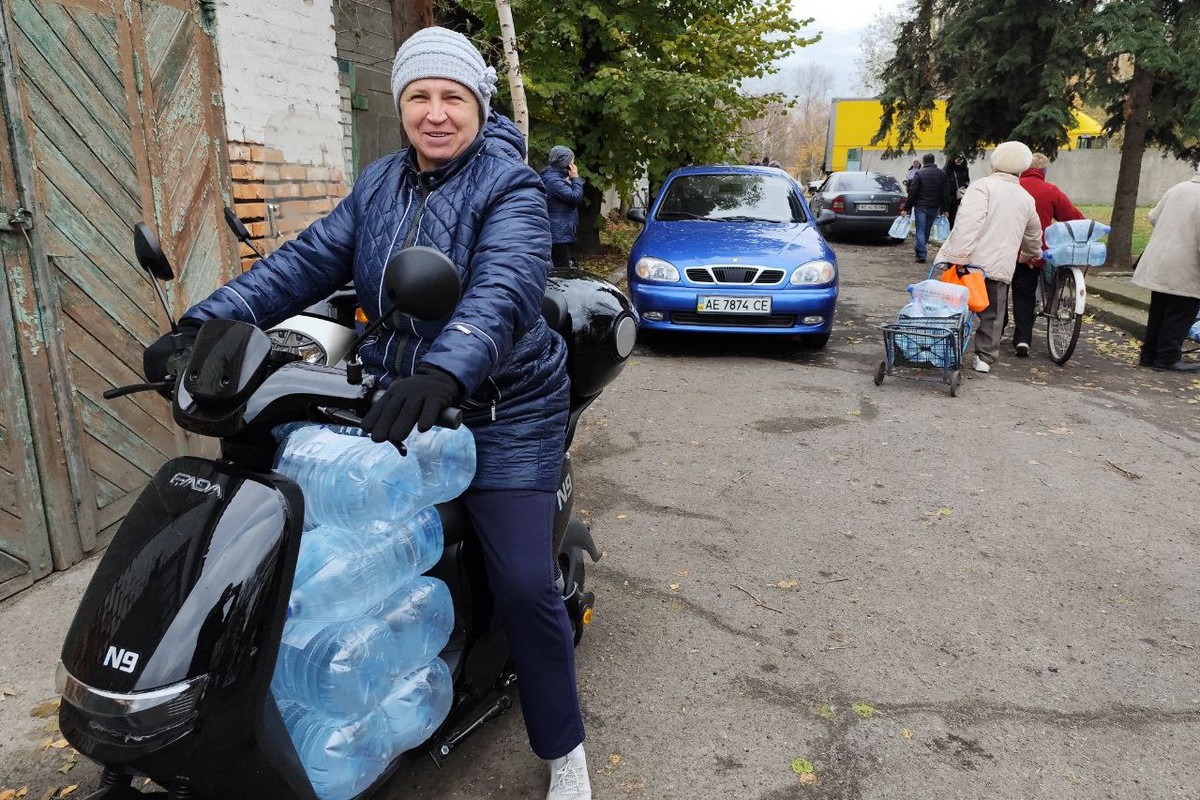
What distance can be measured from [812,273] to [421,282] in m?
6.66

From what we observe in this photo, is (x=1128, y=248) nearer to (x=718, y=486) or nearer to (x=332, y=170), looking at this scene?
(x=718, y=486)

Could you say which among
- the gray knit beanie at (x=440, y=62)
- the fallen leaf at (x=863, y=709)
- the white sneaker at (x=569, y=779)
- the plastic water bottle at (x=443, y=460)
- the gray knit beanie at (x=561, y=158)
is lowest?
the fallen leaf at (x=863, y=709)

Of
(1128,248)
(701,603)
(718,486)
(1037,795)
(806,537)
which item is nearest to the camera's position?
(1037,795)

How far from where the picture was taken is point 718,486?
199 inches

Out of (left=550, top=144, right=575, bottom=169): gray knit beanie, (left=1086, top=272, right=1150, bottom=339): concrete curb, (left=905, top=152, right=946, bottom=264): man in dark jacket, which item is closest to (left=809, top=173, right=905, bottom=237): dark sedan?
(left=905, top=152, right=946, bottom=264): man in dark jacket

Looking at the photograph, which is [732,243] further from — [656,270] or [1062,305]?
[1062,305]

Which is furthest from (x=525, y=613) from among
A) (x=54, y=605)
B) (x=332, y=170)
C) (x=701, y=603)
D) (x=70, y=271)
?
(x=332, y=170)

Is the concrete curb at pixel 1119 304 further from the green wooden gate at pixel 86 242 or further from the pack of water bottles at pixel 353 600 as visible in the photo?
the pack of water bottles at pixel 353 600

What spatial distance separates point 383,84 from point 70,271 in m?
6.79

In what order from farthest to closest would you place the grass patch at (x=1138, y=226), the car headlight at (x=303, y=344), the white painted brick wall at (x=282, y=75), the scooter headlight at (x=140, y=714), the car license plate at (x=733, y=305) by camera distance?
the grass patch at (x=1138, y=226) < the car license plate at (x=733, y=305) < the white painted brick wall at (x=282, y=75) < the car headlight at (x=303, y=344) < the scooter headlight at (x=140, y=714)

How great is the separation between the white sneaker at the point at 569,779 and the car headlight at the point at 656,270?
5912 mm

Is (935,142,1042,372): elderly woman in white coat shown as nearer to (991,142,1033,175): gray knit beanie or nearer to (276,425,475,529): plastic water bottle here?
(991,142,1033,175): gray knit beanie

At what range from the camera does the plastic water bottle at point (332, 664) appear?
1.83 m

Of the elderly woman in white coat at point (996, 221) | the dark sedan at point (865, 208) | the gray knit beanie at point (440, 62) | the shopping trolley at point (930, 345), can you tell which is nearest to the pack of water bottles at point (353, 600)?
the gray knit beanie at point (440, 62)
